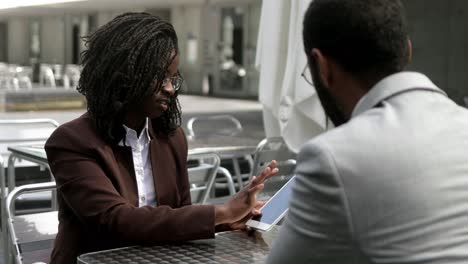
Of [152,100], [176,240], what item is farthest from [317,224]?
[152,100]

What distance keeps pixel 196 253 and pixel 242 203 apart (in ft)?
0.69

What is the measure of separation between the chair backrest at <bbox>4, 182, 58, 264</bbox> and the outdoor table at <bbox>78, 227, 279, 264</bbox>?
813 mm

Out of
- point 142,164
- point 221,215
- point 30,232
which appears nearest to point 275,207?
point 221,215

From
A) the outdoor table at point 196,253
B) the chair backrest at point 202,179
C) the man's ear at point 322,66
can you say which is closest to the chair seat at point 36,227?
the chair backrest at point 202,179

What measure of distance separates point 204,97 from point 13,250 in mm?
20002

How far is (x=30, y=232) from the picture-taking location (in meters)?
2.80

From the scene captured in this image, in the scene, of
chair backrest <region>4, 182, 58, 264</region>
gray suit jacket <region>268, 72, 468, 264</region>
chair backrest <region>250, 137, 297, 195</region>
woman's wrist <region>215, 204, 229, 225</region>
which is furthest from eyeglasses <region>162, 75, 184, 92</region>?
chair backrest <region>250, 137, 297, 195</region>

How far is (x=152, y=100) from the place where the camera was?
1.93 m

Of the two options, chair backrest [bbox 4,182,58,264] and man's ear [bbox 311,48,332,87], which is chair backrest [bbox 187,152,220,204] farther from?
man's ear [bbox 311,48,332,87]

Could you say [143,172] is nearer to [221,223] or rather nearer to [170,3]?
[221,223]

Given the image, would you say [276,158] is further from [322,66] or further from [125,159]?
[322,66]

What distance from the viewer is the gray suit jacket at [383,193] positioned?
1.03 meters

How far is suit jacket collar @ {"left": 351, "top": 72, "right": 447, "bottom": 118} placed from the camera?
1.14 m

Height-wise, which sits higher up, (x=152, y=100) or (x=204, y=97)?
(x=152, y=100)
